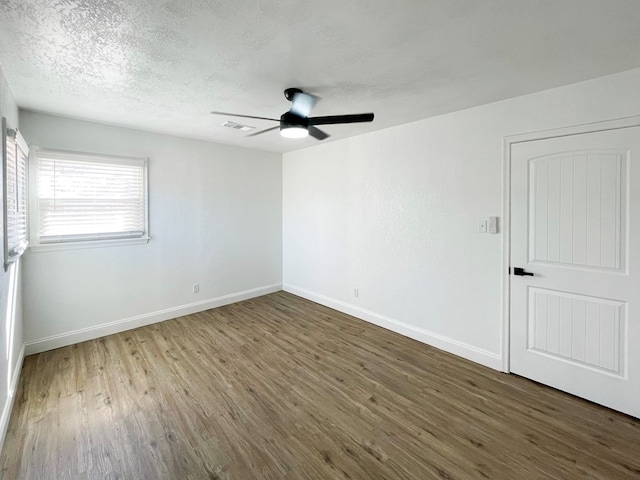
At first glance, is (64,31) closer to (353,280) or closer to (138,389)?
(138,389)

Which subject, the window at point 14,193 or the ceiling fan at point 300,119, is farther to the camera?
the ceiling fan at point 300,119

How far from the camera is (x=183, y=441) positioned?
192cm

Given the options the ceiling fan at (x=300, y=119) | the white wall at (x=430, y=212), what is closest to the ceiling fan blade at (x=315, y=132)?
the ceiling fan at (x=300, y=119)

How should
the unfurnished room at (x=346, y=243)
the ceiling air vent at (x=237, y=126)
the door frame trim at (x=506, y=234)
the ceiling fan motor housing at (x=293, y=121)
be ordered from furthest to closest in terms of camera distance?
1. the ceiling air vent at (x=237, y=126)
2. the door frame trim at (x=506, y=234)
3. the ceiling fan motor housing at (x=293, y=121)
4. the unfurnished room at (x=346, y=243)

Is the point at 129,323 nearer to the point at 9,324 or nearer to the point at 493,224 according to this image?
the point at 9,324

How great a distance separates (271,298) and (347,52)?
3.92 m

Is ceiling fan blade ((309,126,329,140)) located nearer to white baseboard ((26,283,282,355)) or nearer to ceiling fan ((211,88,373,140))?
ceiling fan ((211,88,373,140))

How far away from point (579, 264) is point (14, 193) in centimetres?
461

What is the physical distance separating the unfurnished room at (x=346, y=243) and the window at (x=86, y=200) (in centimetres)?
2

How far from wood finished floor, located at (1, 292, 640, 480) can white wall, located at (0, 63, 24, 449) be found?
0.13 m

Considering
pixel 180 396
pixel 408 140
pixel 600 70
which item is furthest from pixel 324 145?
pixel 180 396

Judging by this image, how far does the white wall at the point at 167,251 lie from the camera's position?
3.19m

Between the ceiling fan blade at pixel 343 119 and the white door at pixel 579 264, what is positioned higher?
the ceiling fan blade at pixel 343 119

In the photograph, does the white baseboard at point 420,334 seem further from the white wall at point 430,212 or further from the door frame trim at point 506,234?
the door frame trim at point 506,234
